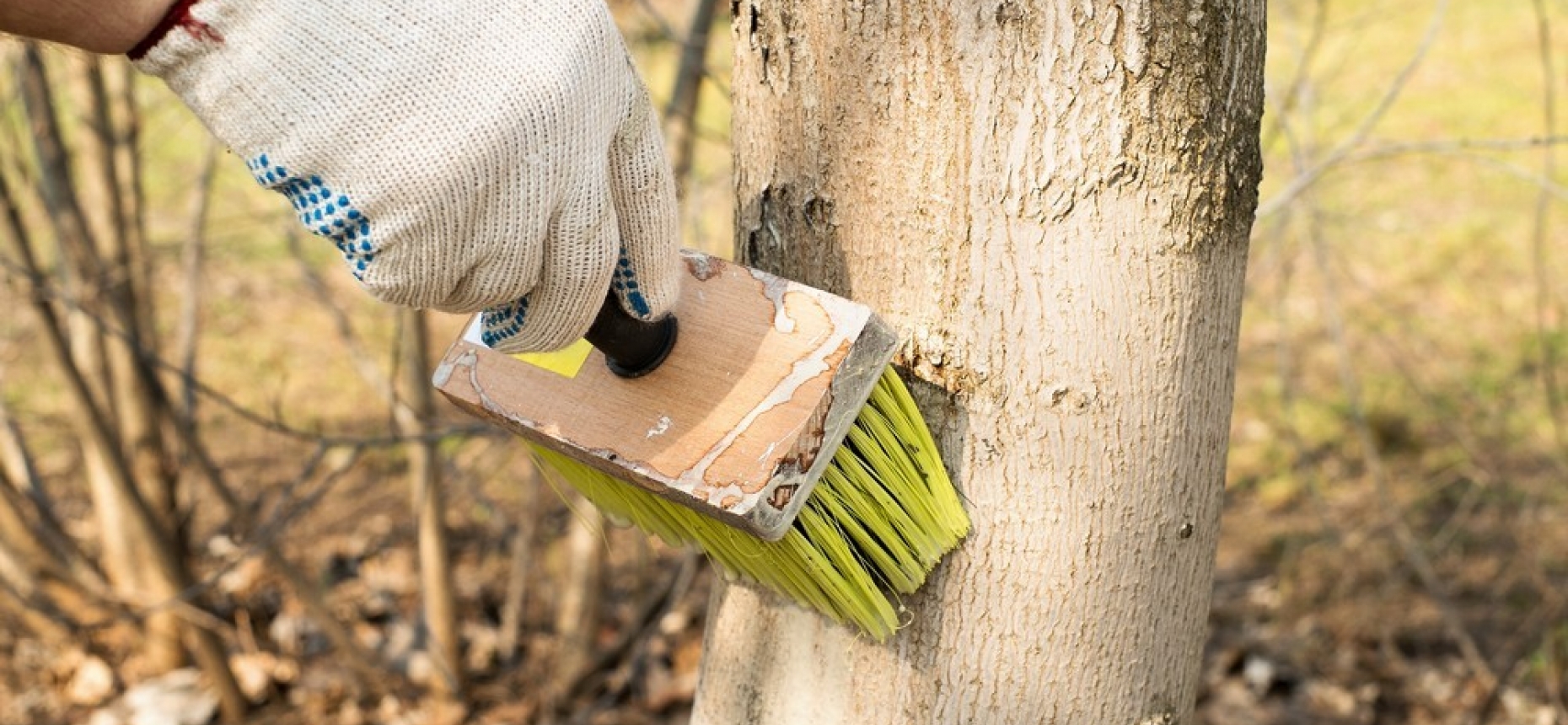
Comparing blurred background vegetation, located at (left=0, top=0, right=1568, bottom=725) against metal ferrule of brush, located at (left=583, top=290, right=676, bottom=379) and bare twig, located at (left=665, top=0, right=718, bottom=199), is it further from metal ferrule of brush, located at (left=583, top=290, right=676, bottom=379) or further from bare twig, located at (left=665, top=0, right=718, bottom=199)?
metal ferrule of brush, located at (left=583, top=290, right=676, bottom=379)

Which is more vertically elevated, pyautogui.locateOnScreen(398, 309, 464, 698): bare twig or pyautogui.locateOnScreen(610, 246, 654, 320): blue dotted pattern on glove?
pyautogui.locateOnScreen(610, 246, 654, 320): blue dotted pattern on glove

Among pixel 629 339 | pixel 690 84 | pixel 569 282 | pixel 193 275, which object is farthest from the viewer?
pixel 193 275

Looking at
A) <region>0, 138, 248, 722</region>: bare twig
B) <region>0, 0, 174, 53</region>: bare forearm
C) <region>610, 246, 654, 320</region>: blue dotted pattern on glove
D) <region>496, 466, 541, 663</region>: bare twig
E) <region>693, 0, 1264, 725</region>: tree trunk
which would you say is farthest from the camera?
<region>496, 466, 541, 663</region>: bare twig

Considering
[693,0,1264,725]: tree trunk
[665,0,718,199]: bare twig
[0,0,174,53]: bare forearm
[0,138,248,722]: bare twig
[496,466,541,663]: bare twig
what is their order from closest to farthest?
1. [0,0,174,53]: bare forearm
2. [693,0,1264,725]: tree trunk
3. [665,0,718,199]: bare twig
4. [0,138,248,722]: bare twig
5. [496,466,541,663]: bare twig

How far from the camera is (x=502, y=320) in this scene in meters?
1.08

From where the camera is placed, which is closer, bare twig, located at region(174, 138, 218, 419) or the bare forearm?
the bare forearm

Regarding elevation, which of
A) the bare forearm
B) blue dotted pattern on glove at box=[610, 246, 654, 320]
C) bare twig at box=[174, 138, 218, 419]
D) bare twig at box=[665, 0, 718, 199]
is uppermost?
the bare forearm

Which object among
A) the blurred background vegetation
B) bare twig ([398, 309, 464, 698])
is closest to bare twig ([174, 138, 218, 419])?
the blurred background vegetation

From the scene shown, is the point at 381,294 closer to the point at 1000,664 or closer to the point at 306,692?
the point at 1000,664

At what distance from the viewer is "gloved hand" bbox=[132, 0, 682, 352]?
0.87 m

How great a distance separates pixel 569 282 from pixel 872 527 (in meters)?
0.37

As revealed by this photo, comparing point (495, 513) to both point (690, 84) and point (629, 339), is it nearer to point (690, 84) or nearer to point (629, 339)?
point (690, 84)

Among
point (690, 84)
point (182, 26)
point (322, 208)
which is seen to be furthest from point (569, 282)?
point (690, 84)

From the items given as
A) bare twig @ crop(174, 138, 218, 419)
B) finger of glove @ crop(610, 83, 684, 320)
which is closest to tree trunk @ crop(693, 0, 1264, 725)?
finger of glove @ crop(610, 83, 684, 320)
